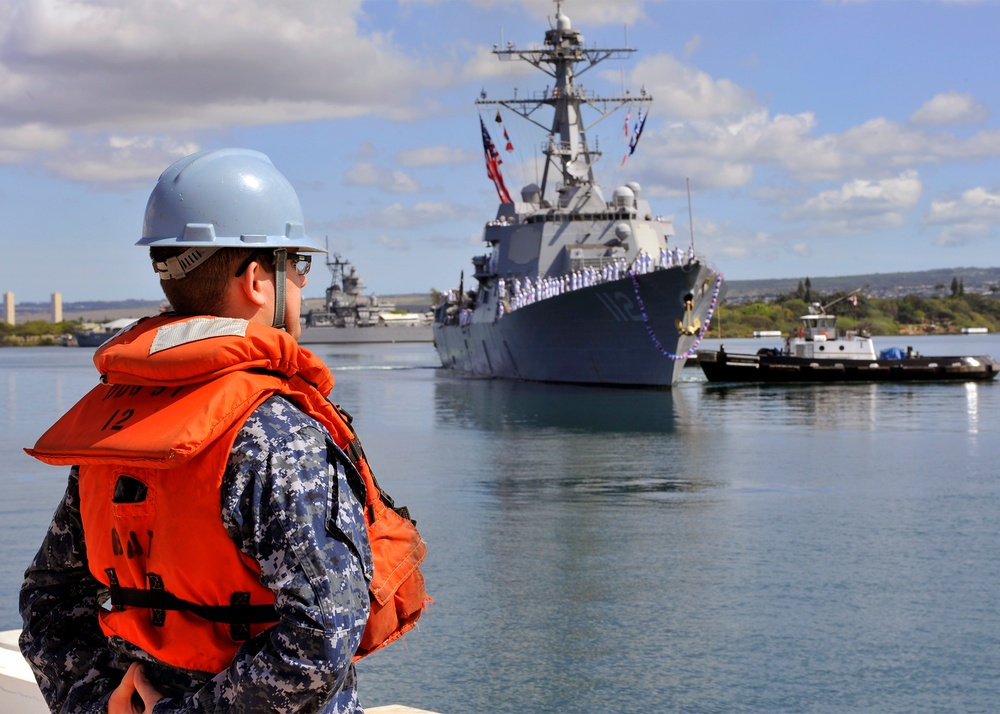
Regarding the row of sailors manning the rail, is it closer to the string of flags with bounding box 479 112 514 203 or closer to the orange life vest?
the string of flags with bounding box 479 112 514 203

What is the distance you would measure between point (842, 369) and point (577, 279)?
11.4 meters

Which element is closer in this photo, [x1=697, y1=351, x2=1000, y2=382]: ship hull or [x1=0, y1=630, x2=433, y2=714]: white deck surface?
[x1=0, y1=630, x2=433, y2=714]: white deck surface

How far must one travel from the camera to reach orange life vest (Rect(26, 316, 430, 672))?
1712 mm

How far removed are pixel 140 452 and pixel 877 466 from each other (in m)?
18.3

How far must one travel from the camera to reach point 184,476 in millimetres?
1729

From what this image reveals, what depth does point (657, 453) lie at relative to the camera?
2053 cm

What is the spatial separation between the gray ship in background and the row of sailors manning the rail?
0.05 metres

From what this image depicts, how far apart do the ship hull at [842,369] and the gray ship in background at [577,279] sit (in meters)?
5.20

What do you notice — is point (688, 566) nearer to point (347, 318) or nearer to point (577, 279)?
point (577, 279)

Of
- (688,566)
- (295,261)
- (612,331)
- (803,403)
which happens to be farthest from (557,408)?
(295,261)

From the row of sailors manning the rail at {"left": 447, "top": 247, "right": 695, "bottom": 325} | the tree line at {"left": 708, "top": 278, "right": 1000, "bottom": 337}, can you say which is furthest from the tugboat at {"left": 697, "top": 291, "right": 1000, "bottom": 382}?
the tree line at {"left": 708, "top": 278, "right": 1000, "bottom": 337}

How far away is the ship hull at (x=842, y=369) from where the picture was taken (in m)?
41.5

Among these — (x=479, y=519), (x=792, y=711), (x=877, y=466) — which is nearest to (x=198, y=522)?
(x=792, y=711)

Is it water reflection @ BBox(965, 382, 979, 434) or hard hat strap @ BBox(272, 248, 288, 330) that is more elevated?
hard hat strap @ BBox(272, 248, 288, 330)
